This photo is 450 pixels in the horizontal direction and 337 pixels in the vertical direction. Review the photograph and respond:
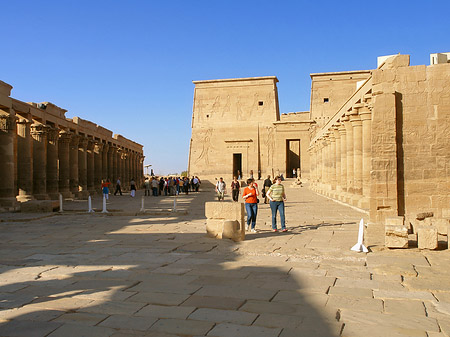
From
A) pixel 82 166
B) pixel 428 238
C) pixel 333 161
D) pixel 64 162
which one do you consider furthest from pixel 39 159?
pixel 428 238

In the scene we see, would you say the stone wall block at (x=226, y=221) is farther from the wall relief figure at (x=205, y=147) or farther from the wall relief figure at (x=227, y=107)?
the wall relief figure at (x=227, y=107)

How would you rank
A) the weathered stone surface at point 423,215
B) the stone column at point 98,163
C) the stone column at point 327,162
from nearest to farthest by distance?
the weathered stone surface at point 423,215 < the stone column at point 327,162 < the stone column at point 98,163

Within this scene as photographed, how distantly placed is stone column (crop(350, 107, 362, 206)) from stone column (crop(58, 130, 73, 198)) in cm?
1397

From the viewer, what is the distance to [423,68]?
30.2ft

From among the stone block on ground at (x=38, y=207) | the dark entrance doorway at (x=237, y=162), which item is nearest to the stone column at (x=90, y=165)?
the stone block on ground at (x=38, y=207)

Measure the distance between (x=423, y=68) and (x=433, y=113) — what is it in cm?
97

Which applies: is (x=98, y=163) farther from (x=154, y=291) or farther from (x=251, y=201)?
(x=154, y=291)

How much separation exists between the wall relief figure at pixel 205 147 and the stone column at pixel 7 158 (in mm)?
27935

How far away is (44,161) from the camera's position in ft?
63.9

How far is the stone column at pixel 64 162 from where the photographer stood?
2219 cm

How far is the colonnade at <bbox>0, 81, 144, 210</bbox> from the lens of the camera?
15.5m

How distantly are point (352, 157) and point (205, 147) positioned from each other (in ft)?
89.6

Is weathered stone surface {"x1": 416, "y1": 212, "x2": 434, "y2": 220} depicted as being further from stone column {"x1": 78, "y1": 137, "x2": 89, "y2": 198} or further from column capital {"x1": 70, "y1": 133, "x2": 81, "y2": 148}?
stone column {"x1": 78, "y1": 137, "x2": 89, "y2": 198}

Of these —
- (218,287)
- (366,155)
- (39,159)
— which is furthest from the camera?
(39,159)
